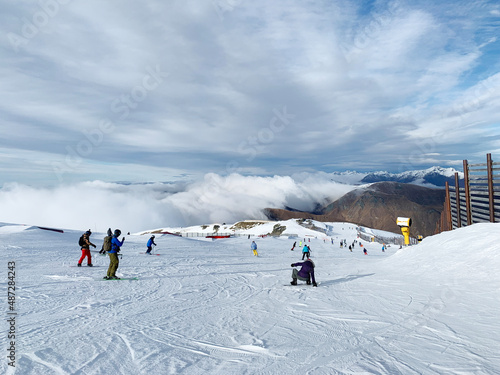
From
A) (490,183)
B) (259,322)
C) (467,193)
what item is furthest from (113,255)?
(467,193)

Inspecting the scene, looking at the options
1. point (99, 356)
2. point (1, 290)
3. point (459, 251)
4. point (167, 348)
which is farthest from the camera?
point (459, 251)

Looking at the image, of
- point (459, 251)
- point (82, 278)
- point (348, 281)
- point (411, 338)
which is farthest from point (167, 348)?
point (459, 251)

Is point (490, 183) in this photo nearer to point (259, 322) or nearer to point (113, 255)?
point (259, 322)

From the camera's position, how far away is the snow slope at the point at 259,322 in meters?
4.89

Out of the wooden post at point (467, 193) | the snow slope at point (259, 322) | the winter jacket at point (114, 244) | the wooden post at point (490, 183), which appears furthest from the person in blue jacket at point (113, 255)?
the wooden post at point (467, 193)

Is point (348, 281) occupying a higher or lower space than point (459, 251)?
lower

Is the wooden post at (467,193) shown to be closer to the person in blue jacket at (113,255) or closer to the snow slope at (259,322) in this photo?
the snow slope at (259,322)

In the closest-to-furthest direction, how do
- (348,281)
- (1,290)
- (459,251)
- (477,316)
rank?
1. (477,316)
2. (1,290)
3. (348,281)
4. (459,251)

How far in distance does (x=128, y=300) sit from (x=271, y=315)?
173 inches

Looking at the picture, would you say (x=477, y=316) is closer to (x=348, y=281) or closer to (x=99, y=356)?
(x=348, y=281)

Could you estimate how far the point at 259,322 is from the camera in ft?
23.7

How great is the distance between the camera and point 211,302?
9.13 metres

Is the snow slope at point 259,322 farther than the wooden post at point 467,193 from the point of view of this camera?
No

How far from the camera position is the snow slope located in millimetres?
4891
